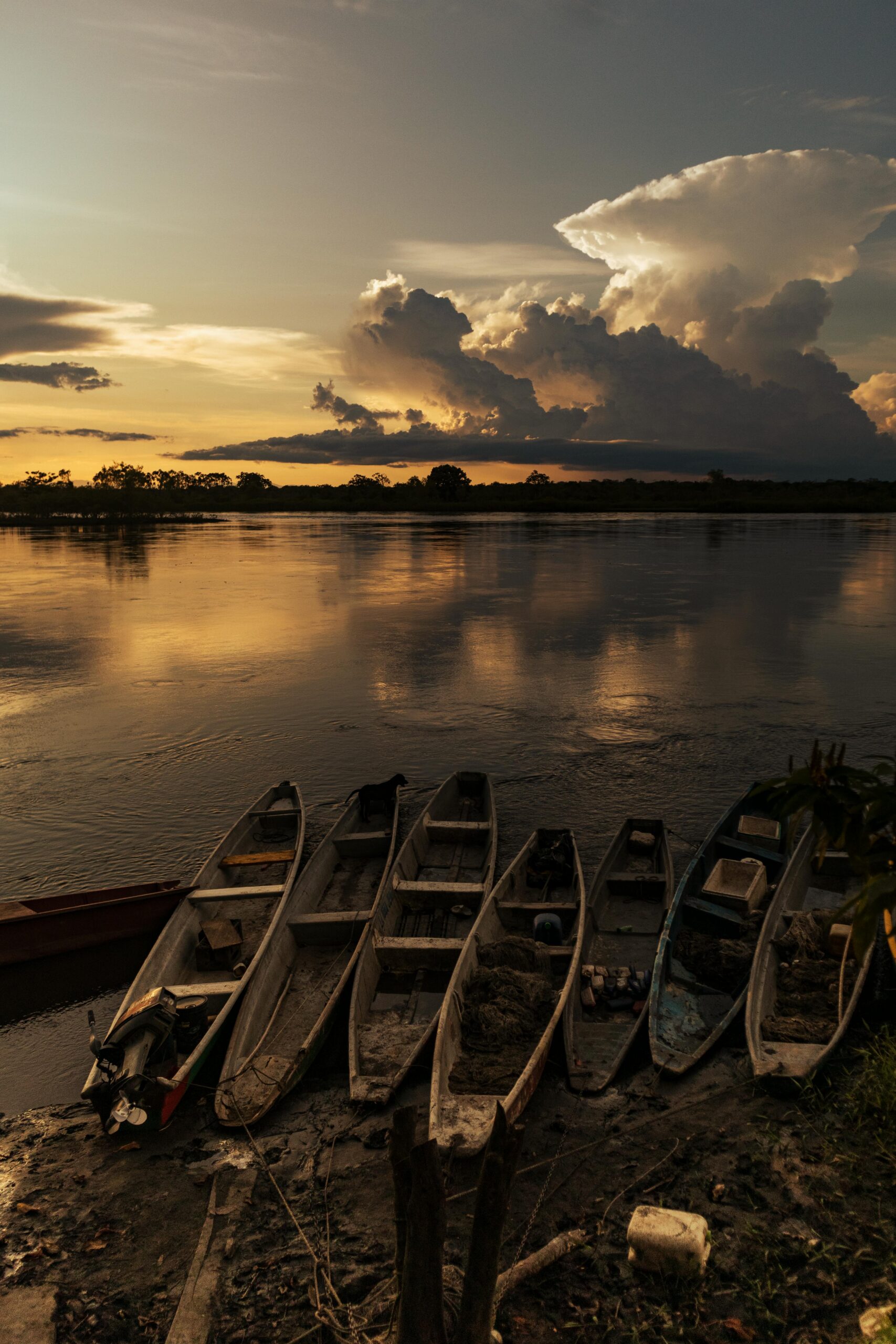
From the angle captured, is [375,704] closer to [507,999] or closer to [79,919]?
[79,919]

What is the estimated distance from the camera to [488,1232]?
4598 millimetres

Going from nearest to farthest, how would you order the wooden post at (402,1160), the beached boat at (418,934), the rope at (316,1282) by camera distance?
the wooden post at (402,1160) < the rope at (316,1282) < the beached boat at (418,934)

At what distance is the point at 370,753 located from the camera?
1953cm

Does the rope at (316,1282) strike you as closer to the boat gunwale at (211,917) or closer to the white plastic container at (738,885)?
the boat gunwale at (211,917)

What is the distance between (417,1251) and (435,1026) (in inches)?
174

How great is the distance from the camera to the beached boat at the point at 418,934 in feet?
29.0

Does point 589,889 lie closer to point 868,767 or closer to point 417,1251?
point 417,1251

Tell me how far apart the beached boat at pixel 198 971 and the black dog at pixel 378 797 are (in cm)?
114

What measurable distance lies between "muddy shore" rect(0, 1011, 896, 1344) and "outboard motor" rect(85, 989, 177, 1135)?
1.47 feet

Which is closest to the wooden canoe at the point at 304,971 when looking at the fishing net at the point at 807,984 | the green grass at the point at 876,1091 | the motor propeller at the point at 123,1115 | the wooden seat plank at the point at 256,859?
the wooden seat plank at the point at 256,859

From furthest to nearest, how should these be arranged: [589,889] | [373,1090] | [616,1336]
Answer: [589,889], [373,1090], [616,1336]

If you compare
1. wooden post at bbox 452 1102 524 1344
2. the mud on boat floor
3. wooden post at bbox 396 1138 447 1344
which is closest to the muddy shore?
the mud on boat floor

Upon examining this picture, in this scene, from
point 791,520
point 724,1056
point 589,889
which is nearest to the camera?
point 724,1056

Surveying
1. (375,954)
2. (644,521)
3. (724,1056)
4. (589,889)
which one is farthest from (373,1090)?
(644,521)
